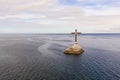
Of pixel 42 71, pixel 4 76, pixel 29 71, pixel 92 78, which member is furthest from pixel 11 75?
pixel 92 78

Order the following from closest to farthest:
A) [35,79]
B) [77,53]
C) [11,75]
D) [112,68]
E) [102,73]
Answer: [35,79]
[11,75]
[102,73]
[112,68]
[77,53]

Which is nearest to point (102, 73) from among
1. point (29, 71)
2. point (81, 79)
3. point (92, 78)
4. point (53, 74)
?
point (92, 78)

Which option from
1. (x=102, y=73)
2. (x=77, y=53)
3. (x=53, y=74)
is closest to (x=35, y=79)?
(x=53, y=74)

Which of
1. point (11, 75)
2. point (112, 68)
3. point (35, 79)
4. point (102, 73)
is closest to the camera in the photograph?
point (35, 79)

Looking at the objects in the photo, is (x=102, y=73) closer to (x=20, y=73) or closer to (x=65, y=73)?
(x=65, y=73)

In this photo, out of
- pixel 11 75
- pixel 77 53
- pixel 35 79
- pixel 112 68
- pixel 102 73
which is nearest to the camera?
pixel 35 79

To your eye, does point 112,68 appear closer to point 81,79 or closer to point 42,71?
point 81,79

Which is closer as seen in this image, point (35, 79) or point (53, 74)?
point (35, 79)

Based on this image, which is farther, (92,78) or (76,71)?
(76,71)
